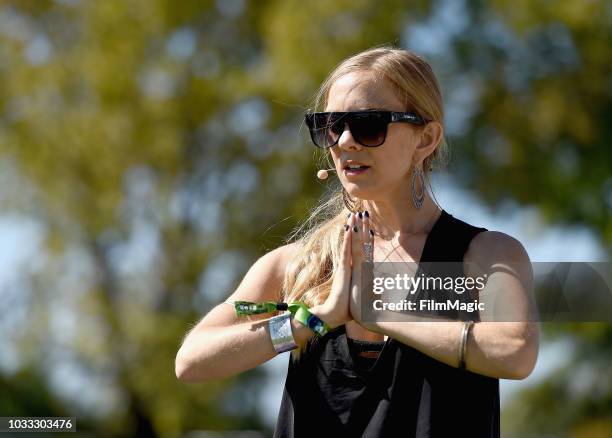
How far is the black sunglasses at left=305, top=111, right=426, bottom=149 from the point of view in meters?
2.49

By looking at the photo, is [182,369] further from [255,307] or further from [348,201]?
[348,201]

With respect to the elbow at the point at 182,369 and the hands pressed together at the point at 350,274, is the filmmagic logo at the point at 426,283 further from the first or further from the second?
the elbow at the point at 182,369

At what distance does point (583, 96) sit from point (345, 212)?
31.3ft

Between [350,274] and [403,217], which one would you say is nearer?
[350,274]

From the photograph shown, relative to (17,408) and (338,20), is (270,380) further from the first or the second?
(338,20)

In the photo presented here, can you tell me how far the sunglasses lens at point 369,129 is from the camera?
2488 mm

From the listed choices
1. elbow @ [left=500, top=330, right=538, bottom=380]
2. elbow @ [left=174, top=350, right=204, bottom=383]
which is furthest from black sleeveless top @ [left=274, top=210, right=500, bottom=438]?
elbow @ [left=174, top=350, right=204, bottom=383]

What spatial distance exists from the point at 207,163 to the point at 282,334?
982cm

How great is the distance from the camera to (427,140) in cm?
265

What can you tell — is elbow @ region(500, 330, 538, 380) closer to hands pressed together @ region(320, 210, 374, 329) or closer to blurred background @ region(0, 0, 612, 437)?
hands pressed together @ region(320, 210, 374, 329)

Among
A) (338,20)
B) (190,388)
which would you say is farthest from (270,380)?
(338,20)

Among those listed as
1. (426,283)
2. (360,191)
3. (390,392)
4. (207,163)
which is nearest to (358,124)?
(360,191)

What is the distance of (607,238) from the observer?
11102 mm

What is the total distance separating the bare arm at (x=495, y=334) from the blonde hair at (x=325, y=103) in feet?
0.99
